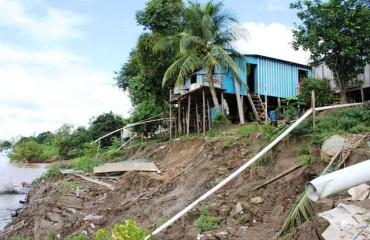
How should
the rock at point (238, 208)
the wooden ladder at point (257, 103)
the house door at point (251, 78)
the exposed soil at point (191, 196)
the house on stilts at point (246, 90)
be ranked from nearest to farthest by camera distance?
the exposed soil at point (191, 196) → the rock at point (238, 208) → the house on stilts at point (246, 90) → the wooden ladder at point (257, 103) → the house door at point (251, 78)

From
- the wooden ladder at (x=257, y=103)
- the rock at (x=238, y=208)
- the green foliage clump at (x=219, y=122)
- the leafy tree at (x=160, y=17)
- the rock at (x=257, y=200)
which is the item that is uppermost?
the leafy tree at (x=160, y=17)

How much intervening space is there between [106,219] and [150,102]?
14467 millimetres

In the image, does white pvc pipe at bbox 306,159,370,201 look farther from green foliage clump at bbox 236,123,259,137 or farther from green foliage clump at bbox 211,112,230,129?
green foliage clump at bbox 211,112,230,129

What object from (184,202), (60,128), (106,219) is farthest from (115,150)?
(60,128)

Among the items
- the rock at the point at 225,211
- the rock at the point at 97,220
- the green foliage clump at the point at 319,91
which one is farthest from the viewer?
the green foliage clump at the point at 319,91

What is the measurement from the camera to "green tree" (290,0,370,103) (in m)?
12.8

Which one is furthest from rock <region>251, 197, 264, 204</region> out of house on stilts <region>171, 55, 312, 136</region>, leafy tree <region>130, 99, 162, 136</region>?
leafy tree <region>130, 99, 162, 136</region>

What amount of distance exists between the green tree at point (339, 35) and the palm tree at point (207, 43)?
407cm

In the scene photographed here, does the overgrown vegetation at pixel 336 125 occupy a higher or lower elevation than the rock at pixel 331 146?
higher

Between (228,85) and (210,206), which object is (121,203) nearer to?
(210,206)

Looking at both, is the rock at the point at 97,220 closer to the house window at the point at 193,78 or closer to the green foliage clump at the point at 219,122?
the green foliage clump at the point at 219,122

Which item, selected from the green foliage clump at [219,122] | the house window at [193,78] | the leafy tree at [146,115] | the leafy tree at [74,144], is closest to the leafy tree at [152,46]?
the house window at [193,78]

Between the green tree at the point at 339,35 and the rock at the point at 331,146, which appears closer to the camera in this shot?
the rock at the point at 331,146

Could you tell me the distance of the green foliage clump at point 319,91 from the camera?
14.5 m
